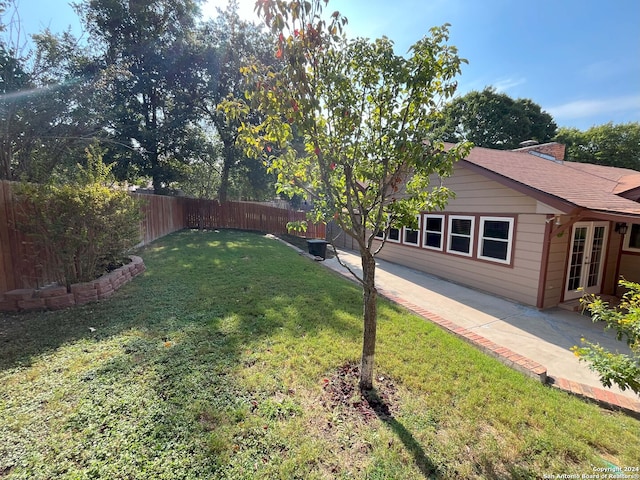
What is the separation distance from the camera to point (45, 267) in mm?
4633

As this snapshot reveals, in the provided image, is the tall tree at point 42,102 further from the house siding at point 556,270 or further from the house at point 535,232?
the house siding at point 556,270

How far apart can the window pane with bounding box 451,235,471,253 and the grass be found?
433 centimetres

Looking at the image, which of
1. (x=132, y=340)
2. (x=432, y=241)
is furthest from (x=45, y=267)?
(x=432, y=241)

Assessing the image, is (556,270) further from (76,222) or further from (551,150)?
(76,222)

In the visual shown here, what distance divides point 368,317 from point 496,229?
5.81 metres

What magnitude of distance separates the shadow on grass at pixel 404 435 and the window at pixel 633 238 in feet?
27.3

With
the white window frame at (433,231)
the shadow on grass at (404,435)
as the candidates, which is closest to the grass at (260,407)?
the shadow on grass at (404,435)

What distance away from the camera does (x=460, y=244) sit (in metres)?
8.05

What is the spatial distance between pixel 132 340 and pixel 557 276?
7.94m

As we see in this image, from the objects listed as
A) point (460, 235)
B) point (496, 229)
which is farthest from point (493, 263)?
point (460, 235)

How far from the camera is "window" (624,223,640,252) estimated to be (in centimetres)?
706

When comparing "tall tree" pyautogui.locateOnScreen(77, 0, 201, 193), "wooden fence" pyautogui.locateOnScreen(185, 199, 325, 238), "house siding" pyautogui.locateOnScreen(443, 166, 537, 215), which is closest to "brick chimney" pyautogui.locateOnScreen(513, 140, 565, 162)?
"house siding" pyautogui.locateOnScreen(443, 166, 537, 215)

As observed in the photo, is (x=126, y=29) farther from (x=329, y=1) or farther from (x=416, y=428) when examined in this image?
(x=416, y=428)

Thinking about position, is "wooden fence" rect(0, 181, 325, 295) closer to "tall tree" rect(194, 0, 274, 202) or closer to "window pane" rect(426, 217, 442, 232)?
"tall tree" rect(194, 0, 274, 202)
